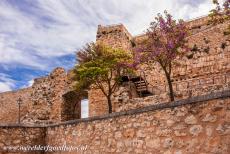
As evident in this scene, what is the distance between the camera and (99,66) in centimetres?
1839

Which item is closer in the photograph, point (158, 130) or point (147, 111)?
point (158, 130)

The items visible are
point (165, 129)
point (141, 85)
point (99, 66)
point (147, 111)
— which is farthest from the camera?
point (141, 85)

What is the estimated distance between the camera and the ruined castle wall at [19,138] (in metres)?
11.2

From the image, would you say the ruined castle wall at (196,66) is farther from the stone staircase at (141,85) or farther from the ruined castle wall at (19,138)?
the ruined castle wall at (19,138)

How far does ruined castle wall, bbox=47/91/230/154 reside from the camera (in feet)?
21.8

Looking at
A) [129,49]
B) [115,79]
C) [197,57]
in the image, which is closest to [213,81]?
[197,57]

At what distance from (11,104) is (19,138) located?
2674 cm

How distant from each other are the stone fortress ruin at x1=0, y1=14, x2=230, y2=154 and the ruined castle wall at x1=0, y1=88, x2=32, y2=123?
9.19 m

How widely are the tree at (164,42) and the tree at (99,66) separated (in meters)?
3.16

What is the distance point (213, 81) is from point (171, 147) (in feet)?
34.2

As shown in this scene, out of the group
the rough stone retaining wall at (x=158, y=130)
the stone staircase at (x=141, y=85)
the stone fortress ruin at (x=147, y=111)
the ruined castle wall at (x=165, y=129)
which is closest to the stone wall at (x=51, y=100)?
the stone fortress ruin at (x=147, y=111)

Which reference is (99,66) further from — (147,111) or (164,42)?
(147,111)

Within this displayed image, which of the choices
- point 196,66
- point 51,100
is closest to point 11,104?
point 51,100

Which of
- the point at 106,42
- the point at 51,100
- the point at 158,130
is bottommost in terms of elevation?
the point at 158,130
